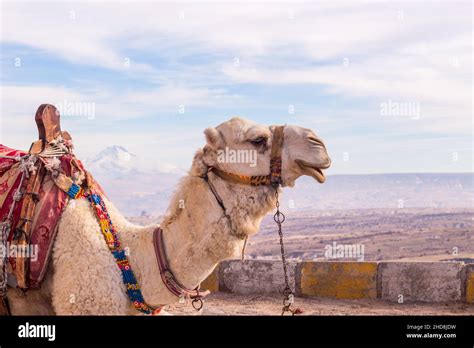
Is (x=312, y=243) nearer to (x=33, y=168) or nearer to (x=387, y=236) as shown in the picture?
(x=387, y=236)

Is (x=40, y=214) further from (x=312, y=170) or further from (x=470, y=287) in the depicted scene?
(x=470, y=287)

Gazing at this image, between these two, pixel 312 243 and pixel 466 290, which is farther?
pixel 312 243

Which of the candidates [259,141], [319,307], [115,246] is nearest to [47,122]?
[115,246]

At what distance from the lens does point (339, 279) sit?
11633 millimetres

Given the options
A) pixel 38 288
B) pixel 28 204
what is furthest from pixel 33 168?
pixel 38 288

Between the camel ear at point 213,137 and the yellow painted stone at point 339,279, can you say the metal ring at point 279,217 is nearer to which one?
the camel ear at point 213,137

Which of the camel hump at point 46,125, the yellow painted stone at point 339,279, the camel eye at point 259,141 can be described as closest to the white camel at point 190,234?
the camel eye at point 259,141

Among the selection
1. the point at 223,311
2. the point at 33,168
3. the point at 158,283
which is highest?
the point at 33,168

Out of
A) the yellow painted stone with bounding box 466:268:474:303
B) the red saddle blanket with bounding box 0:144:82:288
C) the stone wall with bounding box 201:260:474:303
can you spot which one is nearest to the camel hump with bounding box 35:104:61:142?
the red saddle blanket with bounding box 0:144:82:288

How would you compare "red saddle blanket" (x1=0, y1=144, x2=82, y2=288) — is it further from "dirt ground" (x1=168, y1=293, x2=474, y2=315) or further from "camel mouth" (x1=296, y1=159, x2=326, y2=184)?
"dirt ground" (x1=168, y1=293, x2=474, y2=315)

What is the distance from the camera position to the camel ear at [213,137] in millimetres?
5055

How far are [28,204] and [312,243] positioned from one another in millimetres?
102384
